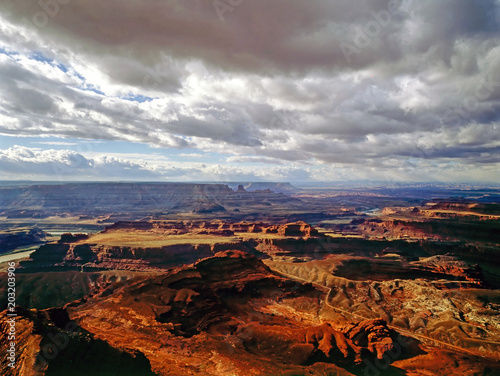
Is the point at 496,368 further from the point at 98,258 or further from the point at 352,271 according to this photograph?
the point at 98,258

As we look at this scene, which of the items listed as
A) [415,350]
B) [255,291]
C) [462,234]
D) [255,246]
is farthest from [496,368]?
[462,234]

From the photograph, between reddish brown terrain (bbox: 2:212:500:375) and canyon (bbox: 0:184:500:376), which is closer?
canyon (bbox: 0:184:500:376)

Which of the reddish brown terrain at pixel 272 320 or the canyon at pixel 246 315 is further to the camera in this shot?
the reddish brown terrain at pixel 272 320

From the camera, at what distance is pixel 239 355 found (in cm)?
3344

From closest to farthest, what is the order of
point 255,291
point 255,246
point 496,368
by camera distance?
1. point 496,368
2. point 255,291
3. point 255,246

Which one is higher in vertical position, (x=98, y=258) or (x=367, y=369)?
(x=367, y=369)

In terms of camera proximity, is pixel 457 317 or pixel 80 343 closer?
pixel 80 343

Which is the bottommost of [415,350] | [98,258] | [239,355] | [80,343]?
[98,258]

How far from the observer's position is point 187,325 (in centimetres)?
4534

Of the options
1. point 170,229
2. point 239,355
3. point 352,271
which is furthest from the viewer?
point 170,229

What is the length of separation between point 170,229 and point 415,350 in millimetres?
134680

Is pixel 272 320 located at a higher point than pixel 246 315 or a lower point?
higher

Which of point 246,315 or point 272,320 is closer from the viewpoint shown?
point 272,320

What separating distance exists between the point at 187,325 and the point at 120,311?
10.5 m
